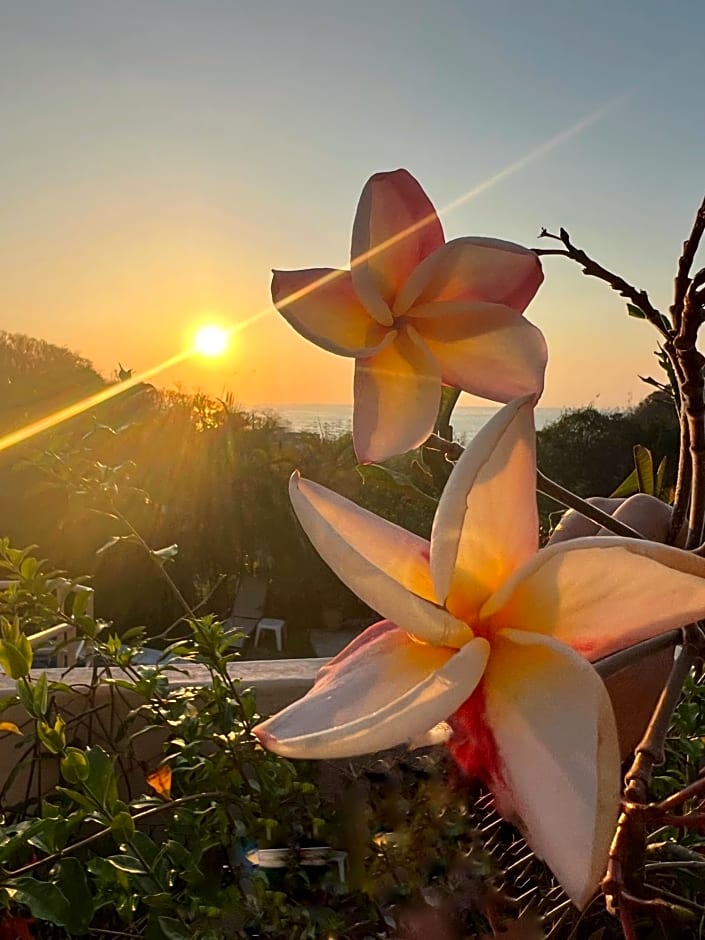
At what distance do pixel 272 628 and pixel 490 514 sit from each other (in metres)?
5.51

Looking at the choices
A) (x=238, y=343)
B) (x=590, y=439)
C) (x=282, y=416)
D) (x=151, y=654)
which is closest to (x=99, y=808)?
(x=238, y=343)

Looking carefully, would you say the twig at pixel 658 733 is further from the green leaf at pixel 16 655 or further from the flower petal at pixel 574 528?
the green leaf at pixel 16 655

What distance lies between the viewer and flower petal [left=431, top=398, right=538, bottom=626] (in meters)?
0.20

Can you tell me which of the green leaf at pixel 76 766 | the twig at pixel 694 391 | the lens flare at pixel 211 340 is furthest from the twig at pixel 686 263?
the green leaf at pixel 76 766

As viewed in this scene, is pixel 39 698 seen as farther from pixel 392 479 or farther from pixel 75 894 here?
pixel 392 479

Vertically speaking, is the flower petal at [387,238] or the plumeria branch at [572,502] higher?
the flower petal at [387,238]

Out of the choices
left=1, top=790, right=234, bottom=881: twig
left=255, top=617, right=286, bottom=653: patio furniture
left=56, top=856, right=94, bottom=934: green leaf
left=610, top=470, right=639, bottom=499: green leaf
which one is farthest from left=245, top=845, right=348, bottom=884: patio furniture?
left=255, top=617, right=286, bottom=653: patio furniture

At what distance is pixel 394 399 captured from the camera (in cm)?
28

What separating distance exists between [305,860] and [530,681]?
29.0 inches

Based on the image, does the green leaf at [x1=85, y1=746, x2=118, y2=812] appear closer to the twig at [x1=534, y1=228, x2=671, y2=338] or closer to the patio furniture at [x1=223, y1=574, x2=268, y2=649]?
the twig at [x1=534, y1=228, x2=671, y2=338]

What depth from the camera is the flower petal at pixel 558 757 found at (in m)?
0.17

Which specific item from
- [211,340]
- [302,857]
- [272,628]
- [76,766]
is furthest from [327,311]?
[272,628]

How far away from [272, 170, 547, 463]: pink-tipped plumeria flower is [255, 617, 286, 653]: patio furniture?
5.31 metres

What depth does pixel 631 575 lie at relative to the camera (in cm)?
19
